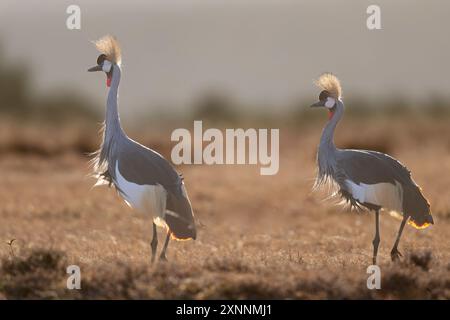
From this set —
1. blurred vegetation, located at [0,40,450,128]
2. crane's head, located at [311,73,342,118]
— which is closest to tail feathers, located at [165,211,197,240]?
crane's head, located at [311,73,342,118]

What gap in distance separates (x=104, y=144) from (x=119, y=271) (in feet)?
5.76

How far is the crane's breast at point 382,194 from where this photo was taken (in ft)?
31.9

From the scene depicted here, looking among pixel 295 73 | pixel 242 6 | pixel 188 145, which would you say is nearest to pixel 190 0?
pixel 242 6

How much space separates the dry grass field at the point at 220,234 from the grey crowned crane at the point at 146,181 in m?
0.30

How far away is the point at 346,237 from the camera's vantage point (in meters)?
11.8

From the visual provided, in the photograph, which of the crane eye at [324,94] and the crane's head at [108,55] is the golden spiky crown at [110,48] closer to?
the crane's head at [108,55]

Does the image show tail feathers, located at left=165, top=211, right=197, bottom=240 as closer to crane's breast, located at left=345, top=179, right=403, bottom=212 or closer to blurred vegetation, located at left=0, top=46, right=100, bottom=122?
crane's breast, located at left=345, top=179, right=403, bottom=212

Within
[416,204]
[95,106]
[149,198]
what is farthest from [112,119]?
[95,106]

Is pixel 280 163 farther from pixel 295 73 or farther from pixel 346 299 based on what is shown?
pixel 295 73

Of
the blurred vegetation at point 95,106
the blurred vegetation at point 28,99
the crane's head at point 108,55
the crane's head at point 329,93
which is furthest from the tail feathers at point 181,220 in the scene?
the blurred vegetation at point 28,99

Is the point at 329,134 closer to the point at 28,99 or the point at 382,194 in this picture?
the point at 382,194

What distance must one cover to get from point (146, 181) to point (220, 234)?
3.67 m

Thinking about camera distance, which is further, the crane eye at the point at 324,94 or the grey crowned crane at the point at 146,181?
the crane eye at the point at 324,94

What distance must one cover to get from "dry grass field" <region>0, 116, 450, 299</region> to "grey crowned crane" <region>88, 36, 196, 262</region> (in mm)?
302
